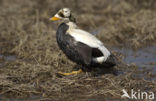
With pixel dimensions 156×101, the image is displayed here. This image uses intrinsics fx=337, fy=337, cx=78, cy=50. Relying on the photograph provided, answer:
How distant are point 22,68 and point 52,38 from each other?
1708mm

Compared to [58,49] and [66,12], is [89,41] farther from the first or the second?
[58,49]

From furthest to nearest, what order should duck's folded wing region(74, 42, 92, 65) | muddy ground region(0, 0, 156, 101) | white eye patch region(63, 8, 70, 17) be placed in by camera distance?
1. white eye patch region(63, 8, 70, 17)
2. duck's folded wing region(74, 42, 92, 65)
3. muddy ground region(0, 0, 156, 101)

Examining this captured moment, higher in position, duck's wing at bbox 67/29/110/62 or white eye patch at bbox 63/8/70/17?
white eye patch at bbox 63/8/70/17

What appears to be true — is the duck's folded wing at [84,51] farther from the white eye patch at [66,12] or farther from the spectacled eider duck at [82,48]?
the white eye patch at [66,12]

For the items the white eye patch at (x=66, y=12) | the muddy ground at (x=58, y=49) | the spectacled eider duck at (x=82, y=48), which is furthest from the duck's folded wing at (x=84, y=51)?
the white eye patch at (x=66, y=12)

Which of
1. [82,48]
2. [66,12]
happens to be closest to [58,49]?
[66,12]

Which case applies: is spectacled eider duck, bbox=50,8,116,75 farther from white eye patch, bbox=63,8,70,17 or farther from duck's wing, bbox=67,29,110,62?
white eye patch, bbox=63,8,70,17

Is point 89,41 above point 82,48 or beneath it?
above

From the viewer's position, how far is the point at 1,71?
5.64m

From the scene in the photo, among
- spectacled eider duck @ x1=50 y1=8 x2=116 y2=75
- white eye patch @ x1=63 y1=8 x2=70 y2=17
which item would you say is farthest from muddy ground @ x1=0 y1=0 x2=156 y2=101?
white eye patch @ x1=63 y1=8 x2=70 y2=17

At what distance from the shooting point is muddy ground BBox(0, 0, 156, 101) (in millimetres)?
4801

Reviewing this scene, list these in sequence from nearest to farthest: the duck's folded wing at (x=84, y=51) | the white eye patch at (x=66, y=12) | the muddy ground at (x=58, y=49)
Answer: the muddy ground at (x=58, y=49), the duck's folded wing at (x=84, y=51), the white eye patch at (x=66, y=12)

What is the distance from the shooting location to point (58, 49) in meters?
6.50

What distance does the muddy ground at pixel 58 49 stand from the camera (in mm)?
4801
